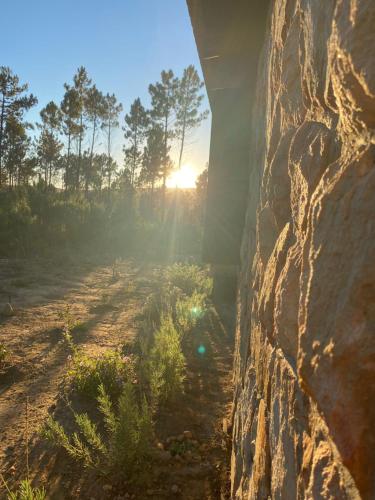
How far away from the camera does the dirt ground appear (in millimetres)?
2486

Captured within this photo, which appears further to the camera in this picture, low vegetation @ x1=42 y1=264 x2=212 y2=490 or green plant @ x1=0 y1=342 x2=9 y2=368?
green plant @ x1=0 y1=342 x2=9 y2=368

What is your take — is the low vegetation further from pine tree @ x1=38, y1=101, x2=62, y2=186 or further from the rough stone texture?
pine tree @ x1=38, y1=101, x2=62, y2=186

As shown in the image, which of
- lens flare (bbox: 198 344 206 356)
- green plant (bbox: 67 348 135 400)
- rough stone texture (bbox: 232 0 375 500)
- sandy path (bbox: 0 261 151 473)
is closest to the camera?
rough stone texture (bbox: 232 0 375 500)

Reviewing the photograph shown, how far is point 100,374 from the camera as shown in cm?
368

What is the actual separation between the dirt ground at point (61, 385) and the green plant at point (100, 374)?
0.76 feet

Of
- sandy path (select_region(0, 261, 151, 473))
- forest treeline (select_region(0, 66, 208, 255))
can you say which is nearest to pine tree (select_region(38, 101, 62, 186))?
forest treeline (select_region(0, 66, 208, 255))

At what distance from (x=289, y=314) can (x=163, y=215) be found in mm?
19971

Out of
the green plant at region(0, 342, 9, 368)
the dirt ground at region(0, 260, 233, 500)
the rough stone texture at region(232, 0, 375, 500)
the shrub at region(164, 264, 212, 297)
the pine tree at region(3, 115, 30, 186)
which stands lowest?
the dirt ground at region(0, 260, 233, 500)

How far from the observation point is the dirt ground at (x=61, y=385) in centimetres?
249

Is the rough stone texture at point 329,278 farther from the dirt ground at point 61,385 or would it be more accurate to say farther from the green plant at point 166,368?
the green plant at point 166,368

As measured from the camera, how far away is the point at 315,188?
745 millimetres

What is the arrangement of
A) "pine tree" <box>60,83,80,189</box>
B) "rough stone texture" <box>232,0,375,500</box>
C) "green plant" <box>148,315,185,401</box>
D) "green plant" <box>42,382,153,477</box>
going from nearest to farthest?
"rough stone texture" <box>232,0,375,500</box>, "green plant" <box>42,382,153,477</box>, "green plant" <box>148,315,185,401</box>, "pine tree" <box>60,83,80,189</box>

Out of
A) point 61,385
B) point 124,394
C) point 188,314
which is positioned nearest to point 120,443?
point 124,394

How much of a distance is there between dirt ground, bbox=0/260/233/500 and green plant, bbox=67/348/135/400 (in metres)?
0.23
